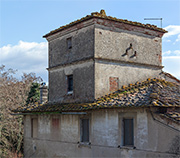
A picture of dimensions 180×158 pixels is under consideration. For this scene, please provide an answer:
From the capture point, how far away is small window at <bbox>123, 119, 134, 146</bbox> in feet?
37.9

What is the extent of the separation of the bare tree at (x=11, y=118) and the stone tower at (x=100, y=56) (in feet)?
24.5

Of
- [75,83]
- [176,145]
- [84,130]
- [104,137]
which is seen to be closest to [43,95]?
[75,83]

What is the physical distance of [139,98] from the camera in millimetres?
11430

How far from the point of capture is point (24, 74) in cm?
2725

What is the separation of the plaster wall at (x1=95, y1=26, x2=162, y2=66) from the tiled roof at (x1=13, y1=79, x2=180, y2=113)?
4.56ft

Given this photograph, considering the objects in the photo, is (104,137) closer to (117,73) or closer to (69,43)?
(117,73)

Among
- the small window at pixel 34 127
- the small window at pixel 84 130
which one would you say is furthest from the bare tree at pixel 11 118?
the small window at pixel 84 130

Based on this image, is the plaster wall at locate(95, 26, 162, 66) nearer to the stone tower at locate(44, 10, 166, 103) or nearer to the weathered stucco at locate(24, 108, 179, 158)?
the stone tower at locate(44, 10, 166, 103)

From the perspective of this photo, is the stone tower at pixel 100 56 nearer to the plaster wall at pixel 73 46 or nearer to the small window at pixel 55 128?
the plaster wall at pixel 73 46

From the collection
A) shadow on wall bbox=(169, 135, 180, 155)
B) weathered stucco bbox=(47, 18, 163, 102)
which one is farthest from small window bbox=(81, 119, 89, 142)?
shadow on wall bbox=(169, 135, 180, 155)

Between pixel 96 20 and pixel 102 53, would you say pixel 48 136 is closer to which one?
pixel 102 53

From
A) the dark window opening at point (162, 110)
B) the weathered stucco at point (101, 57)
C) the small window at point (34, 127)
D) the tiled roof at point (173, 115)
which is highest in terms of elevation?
the weathered stucco at point (101, 57)

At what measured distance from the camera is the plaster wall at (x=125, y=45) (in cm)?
1422

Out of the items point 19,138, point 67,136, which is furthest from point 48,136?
point 19,138
